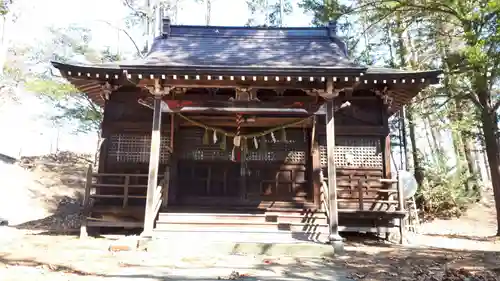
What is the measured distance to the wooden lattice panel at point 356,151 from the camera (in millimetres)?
10258

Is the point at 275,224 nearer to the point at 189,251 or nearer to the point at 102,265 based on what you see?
the point at 189,251

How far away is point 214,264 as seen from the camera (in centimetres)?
626

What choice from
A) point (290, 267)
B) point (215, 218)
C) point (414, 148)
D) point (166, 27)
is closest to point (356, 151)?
point (215, 218)

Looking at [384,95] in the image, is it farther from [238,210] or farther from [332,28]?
[238,210]

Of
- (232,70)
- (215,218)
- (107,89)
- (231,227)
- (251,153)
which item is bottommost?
(231,227)

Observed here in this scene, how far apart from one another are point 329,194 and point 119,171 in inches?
234

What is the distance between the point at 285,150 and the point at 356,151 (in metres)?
2.06

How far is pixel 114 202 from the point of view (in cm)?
992

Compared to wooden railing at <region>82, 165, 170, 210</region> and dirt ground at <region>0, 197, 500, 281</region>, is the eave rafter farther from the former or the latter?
dirt ground at <region>0, 197, 500, 281</region>

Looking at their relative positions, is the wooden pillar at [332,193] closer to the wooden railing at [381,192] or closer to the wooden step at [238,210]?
the wooden railing at [381,192]

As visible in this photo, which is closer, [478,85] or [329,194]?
[329,194]

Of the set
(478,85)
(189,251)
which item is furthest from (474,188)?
(189,251)

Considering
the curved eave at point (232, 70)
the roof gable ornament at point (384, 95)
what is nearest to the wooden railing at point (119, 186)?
the curved eave at point (232, 70)

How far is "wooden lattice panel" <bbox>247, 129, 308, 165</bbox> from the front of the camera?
10445 millimetres
